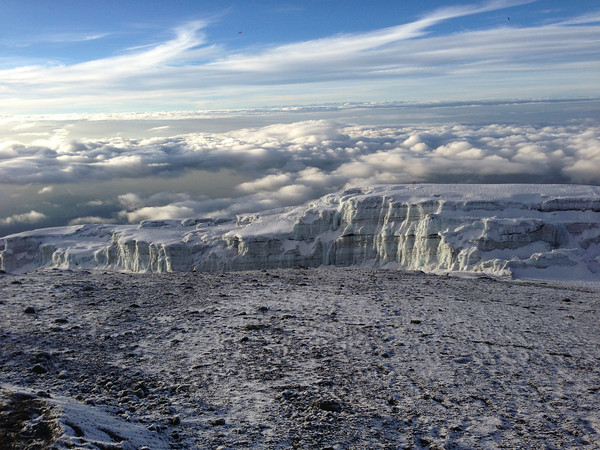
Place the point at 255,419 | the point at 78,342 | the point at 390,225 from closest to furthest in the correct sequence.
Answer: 1. the point at 255,419
2. the point at 78,342
3. the point at 390,225

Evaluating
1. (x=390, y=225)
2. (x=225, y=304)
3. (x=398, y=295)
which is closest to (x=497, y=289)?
(x=398, y=295)

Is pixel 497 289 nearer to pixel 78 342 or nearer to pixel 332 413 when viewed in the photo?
pixel 332 413

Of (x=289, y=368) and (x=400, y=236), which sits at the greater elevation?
(x=289, y=368)

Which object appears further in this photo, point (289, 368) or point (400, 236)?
point (400, 236)

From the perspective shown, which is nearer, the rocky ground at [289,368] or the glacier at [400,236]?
the rocky ground at [289,368]
